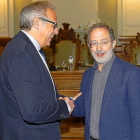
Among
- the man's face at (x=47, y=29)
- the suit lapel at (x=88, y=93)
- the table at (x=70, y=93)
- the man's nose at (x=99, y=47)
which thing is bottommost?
the table at (x=70, y=93)

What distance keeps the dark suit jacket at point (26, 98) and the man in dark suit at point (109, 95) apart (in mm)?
259

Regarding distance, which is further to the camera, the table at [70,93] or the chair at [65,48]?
the chair at [65,48]

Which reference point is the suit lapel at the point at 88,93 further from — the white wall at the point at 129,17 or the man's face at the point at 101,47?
the white wall at the point at 129,17

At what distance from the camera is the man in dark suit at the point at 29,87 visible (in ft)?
4.28

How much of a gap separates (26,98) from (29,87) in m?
0.06

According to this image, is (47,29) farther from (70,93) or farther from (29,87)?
(70,93)

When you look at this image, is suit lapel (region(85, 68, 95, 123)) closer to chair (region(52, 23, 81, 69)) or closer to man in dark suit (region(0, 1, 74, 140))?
man in dark suit (region(0, 1, 74, 140))

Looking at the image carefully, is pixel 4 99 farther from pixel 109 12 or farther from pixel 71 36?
pixel 109 12

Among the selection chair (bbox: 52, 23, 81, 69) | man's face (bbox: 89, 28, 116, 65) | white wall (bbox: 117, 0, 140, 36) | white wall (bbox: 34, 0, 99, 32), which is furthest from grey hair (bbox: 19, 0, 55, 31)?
white wall (bbox: 34, 0, 99, 32)

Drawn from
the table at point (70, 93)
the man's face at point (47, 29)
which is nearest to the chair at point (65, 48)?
the table at point (70, 93)

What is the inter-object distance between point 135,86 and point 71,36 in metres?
4.14

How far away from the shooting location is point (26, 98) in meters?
1.29

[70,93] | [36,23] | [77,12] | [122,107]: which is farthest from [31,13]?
[77,12]

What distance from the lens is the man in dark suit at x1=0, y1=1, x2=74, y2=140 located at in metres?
1.30
